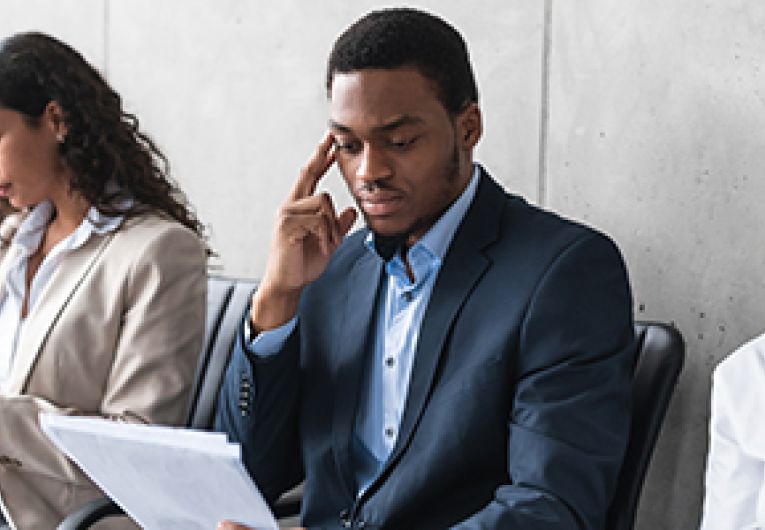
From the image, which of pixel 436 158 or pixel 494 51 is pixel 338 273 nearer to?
pixel 436 158

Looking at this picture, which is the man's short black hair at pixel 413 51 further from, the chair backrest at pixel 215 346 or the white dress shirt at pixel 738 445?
the chair backrest at pixel 215 346

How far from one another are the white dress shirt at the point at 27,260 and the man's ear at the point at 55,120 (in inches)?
7.0

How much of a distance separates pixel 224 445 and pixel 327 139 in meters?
0.73

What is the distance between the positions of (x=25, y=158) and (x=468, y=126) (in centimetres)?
114

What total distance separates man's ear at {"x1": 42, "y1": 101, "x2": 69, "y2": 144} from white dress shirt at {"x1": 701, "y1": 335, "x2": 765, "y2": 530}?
1.55 meters

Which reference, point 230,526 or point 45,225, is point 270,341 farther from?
point 45,225

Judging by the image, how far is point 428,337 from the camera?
80.7 inches

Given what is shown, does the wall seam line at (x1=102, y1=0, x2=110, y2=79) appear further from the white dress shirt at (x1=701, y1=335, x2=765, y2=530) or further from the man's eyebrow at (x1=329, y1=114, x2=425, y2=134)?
the white dress shirt at (x1=701, y1=335, x2=765, y2=530)

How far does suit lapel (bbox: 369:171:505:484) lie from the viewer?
2033 millimetres

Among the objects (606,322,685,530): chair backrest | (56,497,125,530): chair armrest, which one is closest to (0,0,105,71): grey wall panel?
(56,497,125,530): chair armrest

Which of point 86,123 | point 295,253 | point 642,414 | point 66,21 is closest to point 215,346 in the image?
point 86,123

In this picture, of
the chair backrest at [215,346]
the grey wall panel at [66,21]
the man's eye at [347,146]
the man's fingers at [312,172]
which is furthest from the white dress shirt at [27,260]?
the grey wall panel at [66,21]

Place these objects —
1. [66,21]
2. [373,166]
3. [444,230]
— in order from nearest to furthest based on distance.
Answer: [373,166] → [444,230] → [66,21]

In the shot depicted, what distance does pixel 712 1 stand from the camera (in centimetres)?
243
